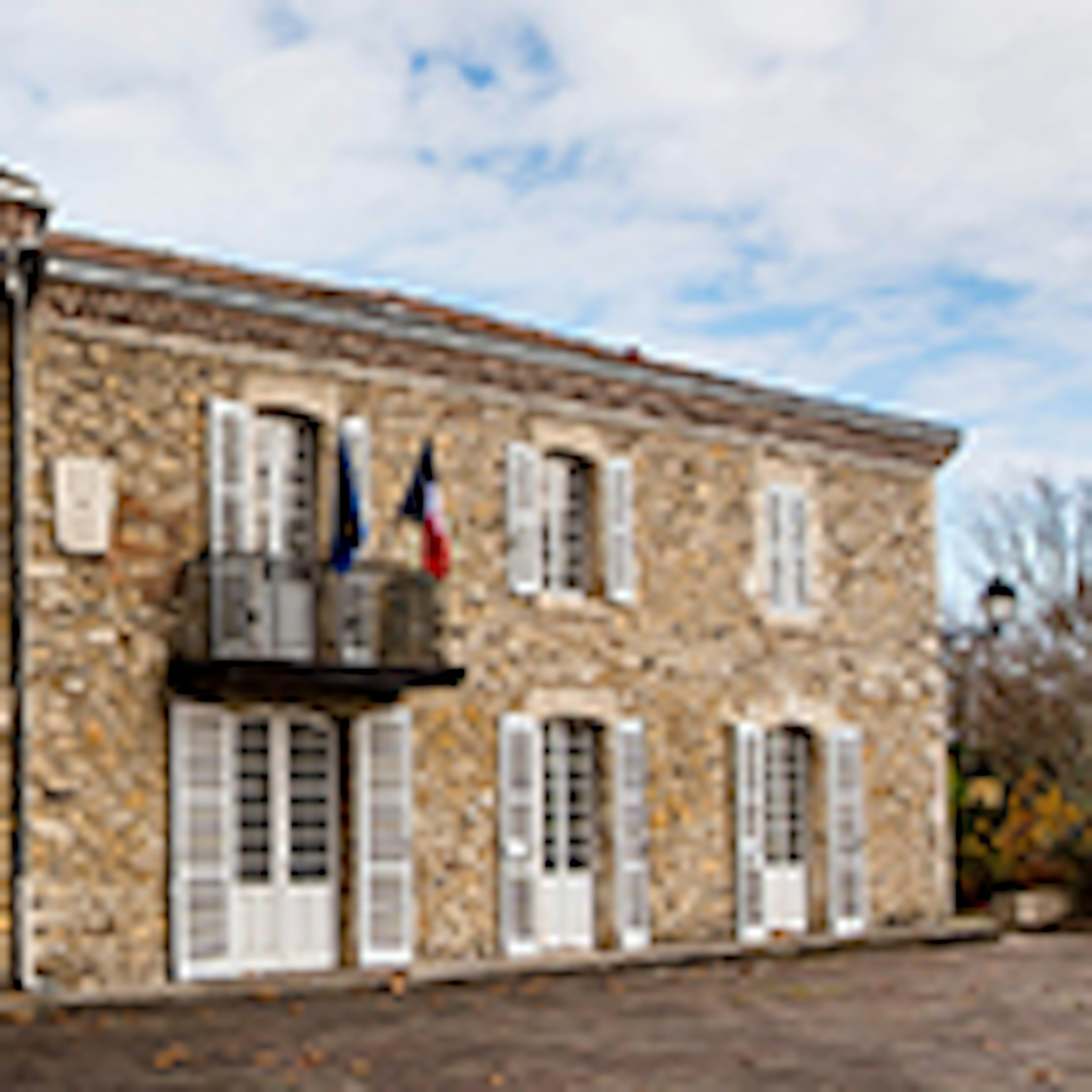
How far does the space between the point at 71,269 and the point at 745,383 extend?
729 cm

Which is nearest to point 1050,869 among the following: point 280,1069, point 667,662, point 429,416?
point 667,662

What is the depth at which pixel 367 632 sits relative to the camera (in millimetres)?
14945

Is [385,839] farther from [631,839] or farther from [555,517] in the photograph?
[555,517]

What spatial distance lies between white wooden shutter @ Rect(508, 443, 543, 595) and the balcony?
1292 millimetres

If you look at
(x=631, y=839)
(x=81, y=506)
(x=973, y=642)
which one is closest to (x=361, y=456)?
(x=81, y=506)

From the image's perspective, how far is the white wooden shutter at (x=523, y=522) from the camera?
1653 centimetres

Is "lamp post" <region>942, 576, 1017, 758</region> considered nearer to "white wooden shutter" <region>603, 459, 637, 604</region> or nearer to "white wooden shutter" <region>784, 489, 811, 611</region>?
"white wooden shutter" <region>784, 489, 811, 611</region>

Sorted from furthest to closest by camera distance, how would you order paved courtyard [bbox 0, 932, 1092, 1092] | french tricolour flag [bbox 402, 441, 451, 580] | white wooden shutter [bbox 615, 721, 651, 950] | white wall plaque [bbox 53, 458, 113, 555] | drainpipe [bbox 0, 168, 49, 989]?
white wooden shutter [bbox 615, 721, 651, 950] < french tricolour flag [bbox 402, 441, 451, 580] < white wall plaque [bbox 53, 458, 113, 555] < drainpipe [bbox 0, 168, 49, 989] < paved courtyard [bbox 0, 932, 1092, 1092]

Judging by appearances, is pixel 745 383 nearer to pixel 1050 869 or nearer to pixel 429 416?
pixel 429 416

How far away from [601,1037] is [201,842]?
3.86 m

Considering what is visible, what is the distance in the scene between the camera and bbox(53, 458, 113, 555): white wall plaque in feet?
45.4

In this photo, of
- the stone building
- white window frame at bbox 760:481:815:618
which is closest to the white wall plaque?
the stone building

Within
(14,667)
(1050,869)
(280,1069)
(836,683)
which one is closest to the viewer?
(280,1069)

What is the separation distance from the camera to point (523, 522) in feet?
54.4
